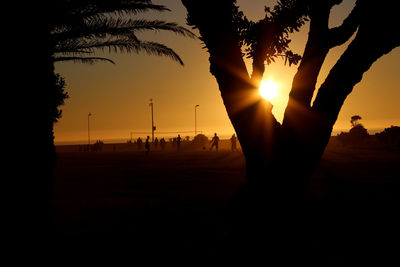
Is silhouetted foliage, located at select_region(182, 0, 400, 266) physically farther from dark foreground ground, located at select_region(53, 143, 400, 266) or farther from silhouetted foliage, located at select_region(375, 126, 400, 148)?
silhouetted foliage, located at select_region(375, 126, 400, 148)

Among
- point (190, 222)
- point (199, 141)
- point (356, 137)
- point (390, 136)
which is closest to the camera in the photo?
point (190, 222)

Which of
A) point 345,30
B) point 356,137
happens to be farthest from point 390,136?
point 345,30

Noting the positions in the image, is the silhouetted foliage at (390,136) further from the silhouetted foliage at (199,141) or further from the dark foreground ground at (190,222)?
the dark foreground ground at (190,222)

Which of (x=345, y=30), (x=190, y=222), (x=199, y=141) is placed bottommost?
(x=190, y=222)

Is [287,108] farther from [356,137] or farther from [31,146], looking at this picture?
[356,137]

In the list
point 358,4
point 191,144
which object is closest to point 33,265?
point 358,4

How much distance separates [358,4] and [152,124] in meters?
58.4

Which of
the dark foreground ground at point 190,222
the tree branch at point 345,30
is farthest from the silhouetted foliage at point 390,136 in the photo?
the tree branch at point 345,30

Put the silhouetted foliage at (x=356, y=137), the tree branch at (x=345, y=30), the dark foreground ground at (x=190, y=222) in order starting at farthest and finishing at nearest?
the silhouetted foliage at (x=356, y=137) → the tree branch at (x=345, y=30) → the dark foreground ground at (x=190, y=222)

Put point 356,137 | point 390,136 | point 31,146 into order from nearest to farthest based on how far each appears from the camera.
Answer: point 31,146 < point 390,136 < point 356,137

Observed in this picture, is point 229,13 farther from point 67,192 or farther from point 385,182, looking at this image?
point 385,182

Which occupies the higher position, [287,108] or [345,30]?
[345,30]

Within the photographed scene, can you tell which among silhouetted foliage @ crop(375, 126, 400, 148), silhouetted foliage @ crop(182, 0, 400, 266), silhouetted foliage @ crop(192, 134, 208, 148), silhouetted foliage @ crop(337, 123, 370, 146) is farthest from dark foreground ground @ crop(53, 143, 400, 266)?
silhouetted foliage @ crop(192, 134, 208, 148)

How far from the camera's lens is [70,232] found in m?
6.32
